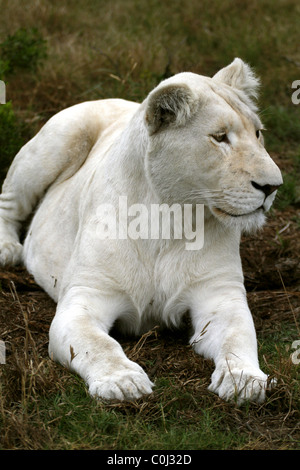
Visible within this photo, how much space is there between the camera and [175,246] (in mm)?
3951

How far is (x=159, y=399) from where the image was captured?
3295 millimetres

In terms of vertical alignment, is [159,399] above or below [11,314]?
above

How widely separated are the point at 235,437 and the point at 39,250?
225 cm

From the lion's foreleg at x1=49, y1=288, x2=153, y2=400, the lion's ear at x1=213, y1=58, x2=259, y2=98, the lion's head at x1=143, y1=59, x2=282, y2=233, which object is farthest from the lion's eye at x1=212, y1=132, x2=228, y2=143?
the lion's foreleg at x1=49, y1=288, x2=153, y2=400

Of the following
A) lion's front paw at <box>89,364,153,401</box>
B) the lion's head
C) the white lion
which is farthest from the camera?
the lion's head

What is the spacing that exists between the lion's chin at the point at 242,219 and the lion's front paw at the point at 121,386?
2.75ft

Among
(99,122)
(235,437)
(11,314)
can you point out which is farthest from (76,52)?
(235,437)

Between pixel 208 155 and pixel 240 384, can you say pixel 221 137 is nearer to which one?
pixel 208 155

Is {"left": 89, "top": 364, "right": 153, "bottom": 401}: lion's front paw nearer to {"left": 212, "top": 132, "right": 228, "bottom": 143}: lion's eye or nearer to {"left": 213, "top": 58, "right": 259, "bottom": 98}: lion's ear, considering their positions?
{"left": 212, "top": 132, "right": 228, "bottom": 143}: lion's eye

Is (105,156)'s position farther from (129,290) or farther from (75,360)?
(75,360)

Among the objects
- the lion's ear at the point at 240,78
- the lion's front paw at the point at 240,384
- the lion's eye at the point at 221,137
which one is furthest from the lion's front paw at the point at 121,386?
the lion's ear at the point at 240,78

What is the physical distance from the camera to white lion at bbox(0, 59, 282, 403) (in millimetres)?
3485

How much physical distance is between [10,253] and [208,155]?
81.6 inches

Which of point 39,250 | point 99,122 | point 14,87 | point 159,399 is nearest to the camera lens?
point 159,399
